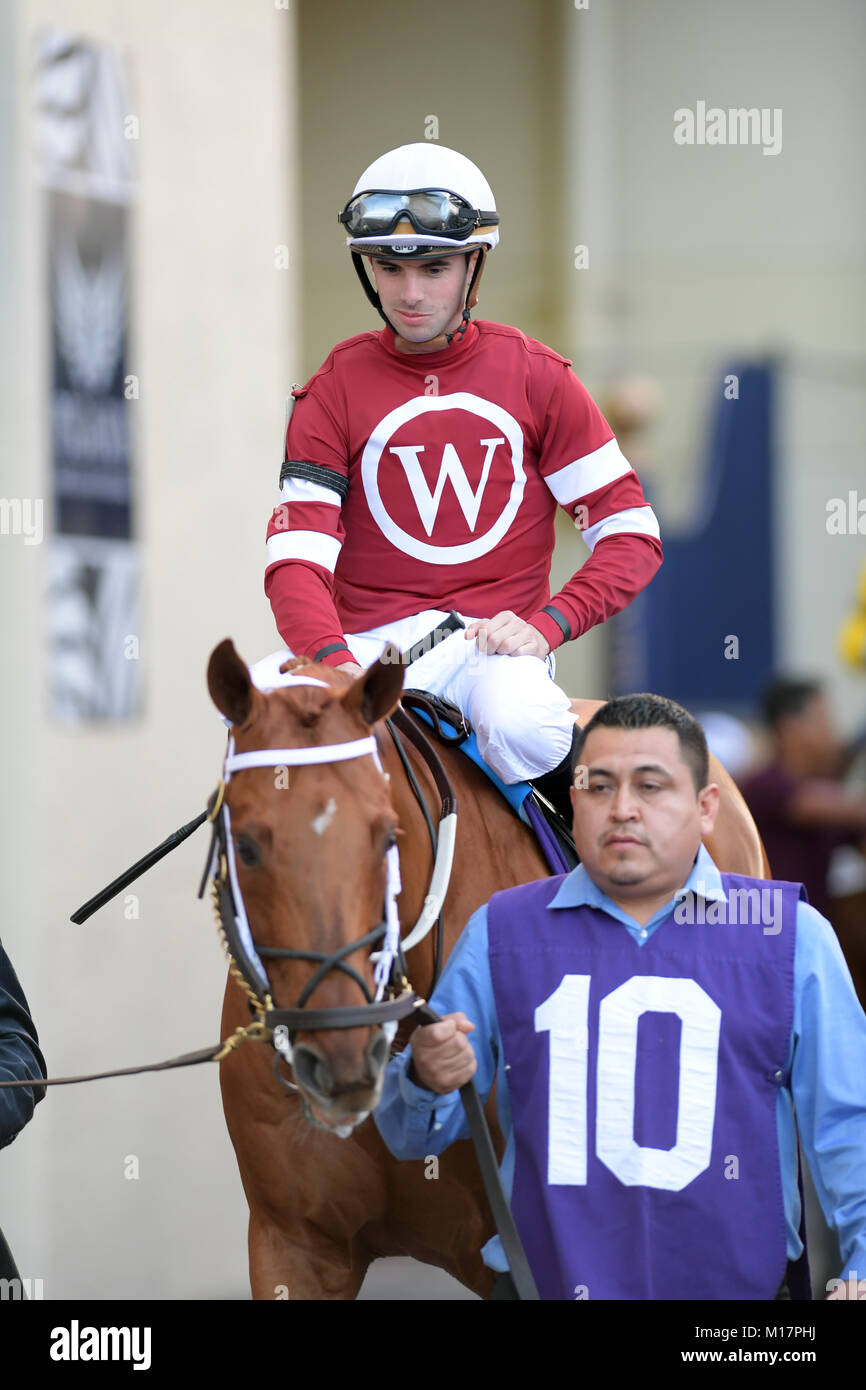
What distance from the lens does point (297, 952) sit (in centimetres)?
242

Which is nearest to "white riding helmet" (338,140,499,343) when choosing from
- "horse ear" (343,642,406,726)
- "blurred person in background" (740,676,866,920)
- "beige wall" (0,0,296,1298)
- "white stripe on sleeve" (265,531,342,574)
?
"white stripe on sleeve" (265,531,342,574)

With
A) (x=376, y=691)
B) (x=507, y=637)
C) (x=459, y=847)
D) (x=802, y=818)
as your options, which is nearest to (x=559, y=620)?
(x=507, y=637)

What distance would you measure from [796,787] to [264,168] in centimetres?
331

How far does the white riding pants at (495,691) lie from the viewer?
3156 millimetres

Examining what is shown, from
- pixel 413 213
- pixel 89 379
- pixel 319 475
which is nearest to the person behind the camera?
pixel 413 213

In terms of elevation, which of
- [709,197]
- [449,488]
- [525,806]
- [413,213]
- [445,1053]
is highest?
[709,197]

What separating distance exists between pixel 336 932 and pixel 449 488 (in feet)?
3.56

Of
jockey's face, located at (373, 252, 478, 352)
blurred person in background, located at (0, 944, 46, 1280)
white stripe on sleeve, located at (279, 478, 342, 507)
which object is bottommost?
blurred person in background, located at (0, 944, 46, 1280)

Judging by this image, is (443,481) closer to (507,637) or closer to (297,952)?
(507,637)

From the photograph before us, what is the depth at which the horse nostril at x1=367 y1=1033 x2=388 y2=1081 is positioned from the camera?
2402 mm

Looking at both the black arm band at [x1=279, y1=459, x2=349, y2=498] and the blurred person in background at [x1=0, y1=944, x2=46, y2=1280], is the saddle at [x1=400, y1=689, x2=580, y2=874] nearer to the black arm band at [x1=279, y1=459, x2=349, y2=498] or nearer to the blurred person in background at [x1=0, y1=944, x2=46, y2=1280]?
the black arm band at [x1=279, y1=459, x2=349, y2=498]

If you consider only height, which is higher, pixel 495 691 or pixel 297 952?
pixel 495 691

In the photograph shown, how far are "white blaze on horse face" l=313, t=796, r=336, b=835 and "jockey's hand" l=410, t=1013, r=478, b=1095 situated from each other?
322mm
